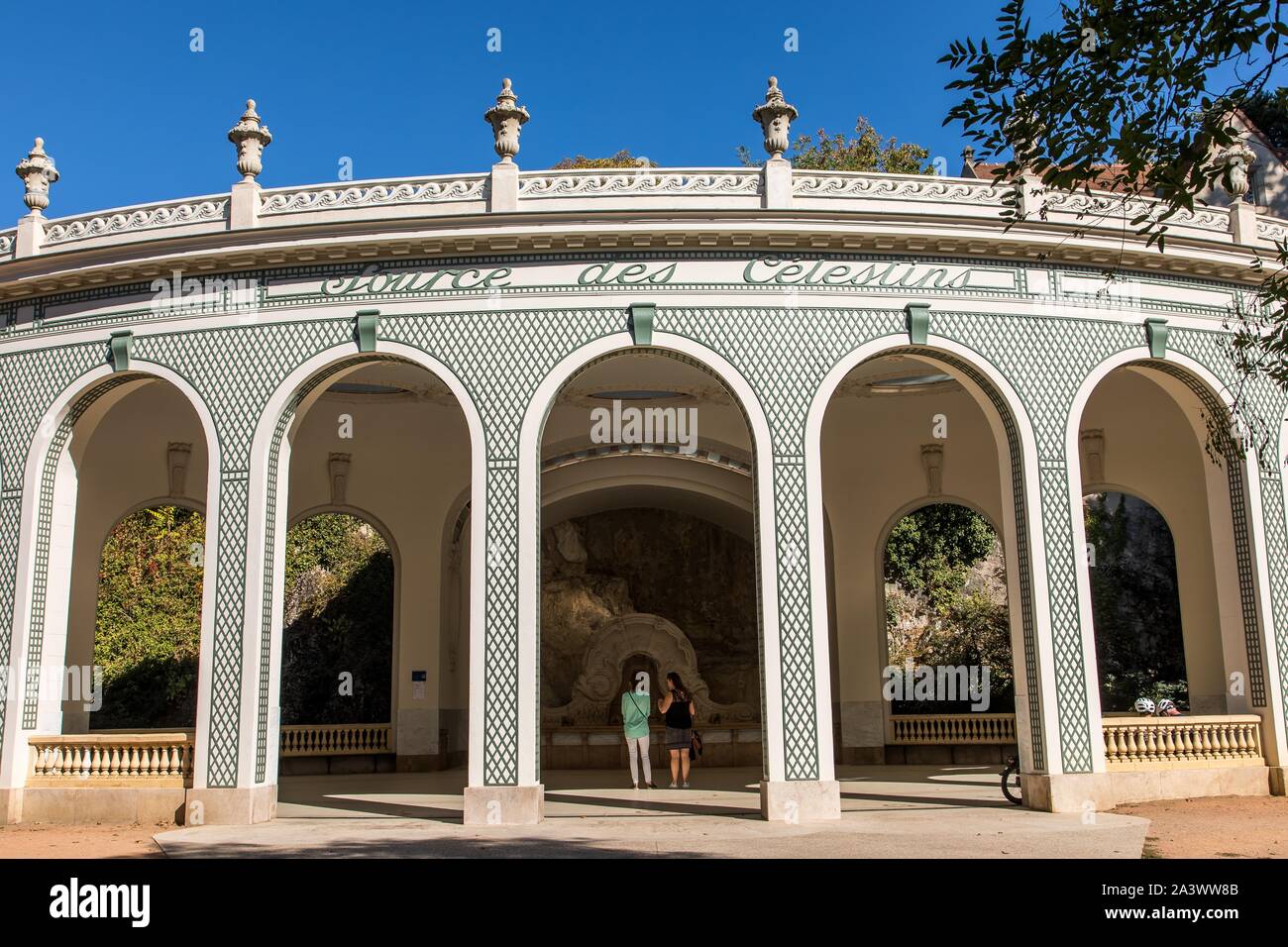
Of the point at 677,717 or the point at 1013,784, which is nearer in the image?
the point at 1013,784

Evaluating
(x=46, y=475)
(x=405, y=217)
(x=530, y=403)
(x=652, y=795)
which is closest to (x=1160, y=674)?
(x=652, y=795)

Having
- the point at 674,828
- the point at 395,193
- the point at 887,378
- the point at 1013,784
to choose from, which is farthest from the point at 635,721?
the point at 887,378

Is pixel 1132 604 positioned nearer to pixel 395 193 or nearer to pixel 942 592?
pixel 942 592

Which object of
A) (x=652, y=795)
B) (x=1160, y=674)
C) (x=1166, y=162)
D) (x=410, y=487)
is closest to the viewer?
(x=1166, y=162)

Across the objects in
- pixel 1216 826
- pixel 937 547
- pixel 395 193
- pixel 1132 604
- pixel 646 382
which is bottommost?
pixel 1216 826

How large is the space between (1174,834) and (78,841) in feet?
35.9

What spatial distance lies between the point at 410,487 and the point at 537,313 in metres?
7.18

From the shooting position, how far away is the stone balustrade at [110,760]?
44.3 feet

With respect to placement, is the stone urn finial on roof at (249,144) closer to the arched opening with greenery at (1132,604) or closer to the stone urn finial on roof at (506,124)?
the stone urn finial on roof at (506,124)

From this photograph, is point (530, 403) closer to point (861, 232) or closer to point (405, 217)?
point (405, 217)

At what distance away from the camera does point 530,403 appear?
13.4 m

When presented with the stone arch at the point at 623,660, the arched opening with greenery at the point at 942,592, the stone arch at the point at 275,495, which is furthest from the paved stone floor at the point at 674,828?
the arched opening with greenery at the point at 942,592

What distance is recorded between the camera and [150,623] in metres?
27.9

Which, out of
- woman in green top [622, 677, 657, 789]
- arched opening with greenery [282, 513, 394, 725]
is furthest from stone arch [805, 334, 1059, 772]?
arched opening with greenery [282, 513, 394, 725]
